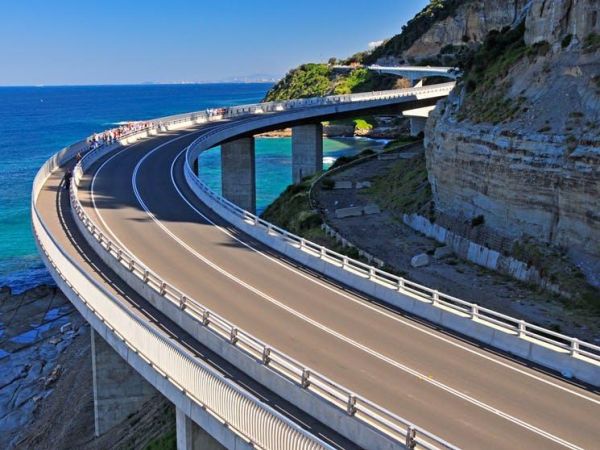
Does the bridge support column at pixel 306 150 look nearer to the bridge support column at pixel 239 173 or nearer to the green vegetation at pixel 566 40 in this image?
the bridge support column at pixel 239 173

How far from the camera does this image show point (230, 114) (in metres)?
73.2

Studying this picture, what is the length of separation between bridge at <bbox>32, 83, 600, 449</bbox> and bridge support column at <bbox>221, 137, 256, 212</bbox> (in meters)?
26.8

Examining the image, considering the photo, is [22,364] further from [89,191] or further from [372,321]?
[372,321]

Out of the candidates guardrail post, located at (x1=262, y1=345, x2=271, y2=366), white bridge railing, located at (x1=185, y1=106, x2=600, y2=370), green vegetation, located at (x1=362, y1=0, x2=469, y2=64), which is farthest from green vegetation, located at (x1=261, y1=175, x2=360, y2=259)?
green vegetation, located at (x1=362, y1=0, x2=469, y2=64)

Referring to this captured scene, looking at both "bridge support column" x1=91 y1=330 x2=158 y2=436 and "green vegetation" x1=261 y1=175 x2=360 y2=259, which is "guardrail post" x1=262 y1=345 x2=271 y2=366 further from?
"green vegetation" x1=261 y1=175 x2=360 y2=259

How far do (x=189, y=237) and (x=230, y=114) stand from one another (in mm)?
43705

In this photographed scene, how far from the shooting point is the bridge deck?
15.9 m

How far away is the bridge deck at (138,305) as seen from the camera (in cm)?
1585

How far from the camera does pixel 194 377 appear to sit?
16812 mm

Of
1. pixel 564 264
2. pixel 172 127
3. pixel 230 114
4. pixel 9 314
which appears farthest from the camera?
pixel 230 114

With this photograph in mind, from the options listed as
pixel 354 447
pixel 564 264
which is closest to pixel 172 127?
pixel 564 264

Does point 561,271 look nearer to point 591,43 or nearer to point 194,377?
point 591,43

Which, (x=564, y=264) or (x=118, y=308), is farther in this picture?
(x=564, y=264)

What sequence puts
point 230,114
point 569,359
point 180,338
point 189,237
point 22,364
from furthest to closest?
1. point 230,114
2. point 22,364
3. point 189,237
4. point 180,338
5. point 569,359
